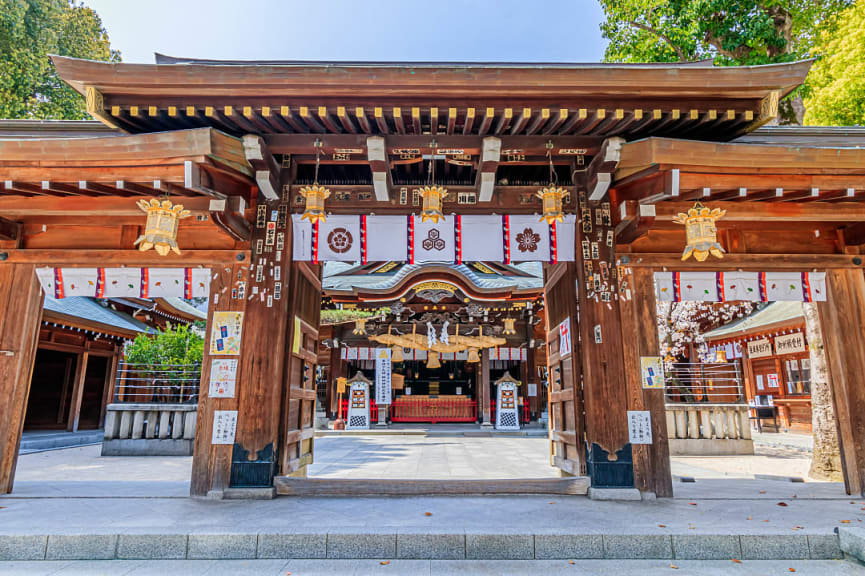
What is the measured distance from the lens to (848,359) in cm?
647

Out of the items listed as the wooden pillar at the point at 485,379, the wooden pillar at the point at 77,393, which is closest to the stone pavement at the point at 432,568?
the wooden pillar at the point at 77,393

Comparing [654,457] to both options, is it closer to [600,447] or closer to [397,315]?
[600,447]

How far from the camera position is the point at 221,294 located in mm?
6191

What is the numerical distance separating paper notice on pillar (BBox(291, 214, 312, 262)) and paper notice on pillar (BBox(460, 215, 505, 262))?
211cm

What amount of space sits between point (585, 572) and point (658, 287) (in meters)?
4.38

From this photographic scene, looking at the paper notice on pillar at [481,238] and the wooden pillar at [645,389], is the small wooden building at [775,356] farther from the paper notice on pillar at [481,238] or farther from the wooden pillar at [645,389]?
the paper notice on pillar at [481,238]

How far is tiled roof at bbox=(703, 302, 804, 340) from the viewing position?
47.4 ft

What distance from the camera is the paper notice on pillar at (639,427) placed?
585 centimetres

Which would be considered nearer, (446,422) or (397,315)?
(397,315)

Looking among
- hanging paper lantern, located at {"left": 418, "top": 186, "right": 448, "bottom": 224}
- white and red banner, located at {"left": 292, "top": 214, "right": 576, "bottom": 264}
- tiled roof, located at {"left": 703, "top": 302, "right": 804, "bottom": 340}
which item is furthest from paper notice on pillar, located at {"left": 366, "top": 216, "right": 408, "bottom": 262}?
tiled roof, located at {"left": 703, "top": 302, "right": 804, "bottom": 340}

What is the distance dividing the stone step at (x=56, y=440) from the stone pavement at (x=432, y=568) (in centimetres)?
946

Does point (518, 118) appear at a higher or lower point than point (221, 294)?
higher

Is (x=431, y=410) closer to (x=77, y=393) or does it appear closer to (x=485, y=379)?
(x=485, y=379)

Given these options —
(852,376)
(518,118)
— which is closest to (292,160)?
(518,118)
